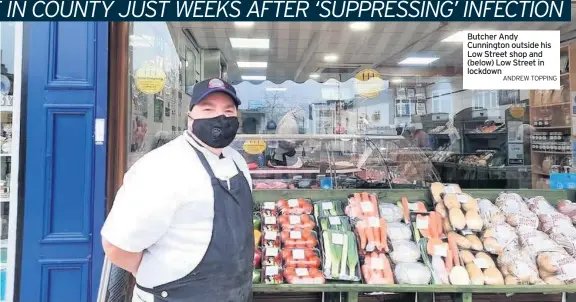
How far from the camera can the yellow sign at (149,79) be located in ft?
9.48

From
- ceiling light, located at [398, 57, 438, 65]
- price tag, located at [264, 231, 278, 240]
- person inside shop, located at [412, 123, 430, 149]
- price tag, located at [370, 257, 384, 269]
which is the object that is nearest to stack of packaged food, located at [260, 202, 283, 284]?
price tag, located at [264, 231, 278, 240]

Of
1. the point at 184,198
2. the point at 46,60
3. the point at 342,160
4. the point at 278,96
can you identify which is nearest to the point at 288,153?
the point at 342,160

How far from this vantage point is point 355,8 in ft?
8.08

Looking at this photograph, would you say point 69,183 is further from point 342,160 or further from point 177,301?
point 342,160

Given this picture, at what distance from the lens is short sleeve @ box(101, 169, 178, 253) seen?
4.77 ft

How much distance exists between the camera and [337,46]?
6.81 meters

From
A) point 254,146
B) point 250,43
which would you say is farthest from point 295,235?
point 250,43

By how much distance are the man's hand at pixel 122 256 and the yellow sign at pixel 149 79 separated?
5.35 feet

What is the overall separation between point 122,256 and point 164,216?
23 cm

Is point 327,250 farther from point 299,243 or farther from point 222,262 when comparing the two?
point 222,262

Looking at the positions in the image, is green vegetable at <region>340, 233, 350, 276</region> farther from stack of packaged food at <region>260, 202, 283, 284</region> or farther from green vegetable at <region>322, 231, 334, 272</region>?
stack of packaged food at <region>260, 202, 283, 284</region>

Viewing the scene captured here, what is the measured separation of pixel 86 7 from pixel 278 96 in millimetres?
5164

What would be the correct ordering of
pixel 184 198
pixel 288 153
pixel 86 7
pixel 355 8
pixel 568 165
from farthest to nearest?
pixel 568 165
pixel 288 153
pixel 355 8
pixel 86 7
pixel 184 198

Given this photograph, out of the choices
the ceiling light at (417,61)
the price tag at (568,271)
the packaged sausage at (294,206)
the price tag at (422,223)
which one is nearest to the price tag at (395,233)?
the price tag at (422,223)
